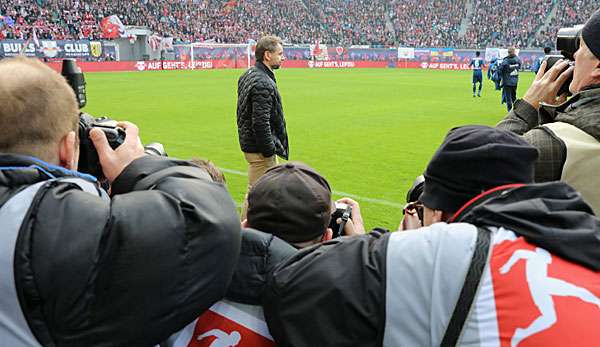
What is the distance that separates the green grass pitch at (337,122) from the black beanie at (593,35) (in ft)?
12.3

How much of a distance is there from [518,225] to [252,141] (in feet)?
15.3

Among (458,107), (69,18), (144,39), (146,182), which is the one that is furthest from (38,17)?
(146,182)

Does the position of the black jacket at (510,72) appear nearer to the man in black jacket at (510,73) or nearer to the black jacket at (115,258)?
the man in black jacket at (510,73)

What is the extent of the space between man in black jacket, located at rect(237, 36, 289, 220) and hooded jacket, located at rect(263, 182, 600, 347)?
4318mm

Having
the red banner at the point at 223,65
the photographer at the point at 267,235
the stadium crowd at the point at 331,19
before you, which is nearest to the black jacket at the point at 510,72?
the photographer at the point at 267,235

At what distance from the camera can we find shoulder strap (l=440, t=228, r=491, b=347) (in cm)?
130

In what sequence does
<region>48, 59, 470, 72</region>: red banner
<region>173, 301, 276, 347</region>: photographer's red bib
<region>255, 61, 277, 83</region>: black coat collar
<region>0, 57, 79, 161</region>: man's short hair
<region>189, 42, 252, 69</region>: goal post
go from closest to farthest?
<region>0, 57, 79, 161</region>: man's short hair < <region>173, 301, 276, 347</region>: photographer's red bib < <region>255, 61, 277, 83</region>: black coat collar < <region>48, 59, 470, 72</region>: red banner < <region>189, 42, 252, 69</region>: goal post

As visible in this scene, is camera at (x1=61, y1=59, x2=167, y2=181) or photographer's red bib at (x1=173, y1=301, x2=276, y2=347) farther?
camera at (x1=61, y1=59, x2=167, y2=181)

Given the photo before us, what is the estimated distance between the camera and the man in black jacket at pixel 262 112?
5.68 metres

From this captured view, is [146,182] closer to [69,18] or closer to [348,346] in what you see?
[348,346]

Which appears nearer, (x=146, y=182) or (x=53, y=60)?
(x=146, y=182)

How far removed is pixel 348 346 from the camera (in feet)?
4.60

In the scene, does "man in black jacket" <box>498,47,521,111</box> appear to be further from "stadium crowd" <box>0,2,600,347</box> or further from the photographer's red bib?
the photographer's red bib

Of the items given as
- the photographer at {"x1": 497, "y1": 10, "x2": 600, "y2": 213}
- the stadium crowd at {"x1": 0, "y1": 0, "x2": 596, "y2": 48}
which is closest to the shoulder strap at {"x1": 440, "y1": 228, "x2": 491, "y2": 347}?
the photographer at {"x1": 497, "y1": 10, "x2": 600, "y2": 213}
